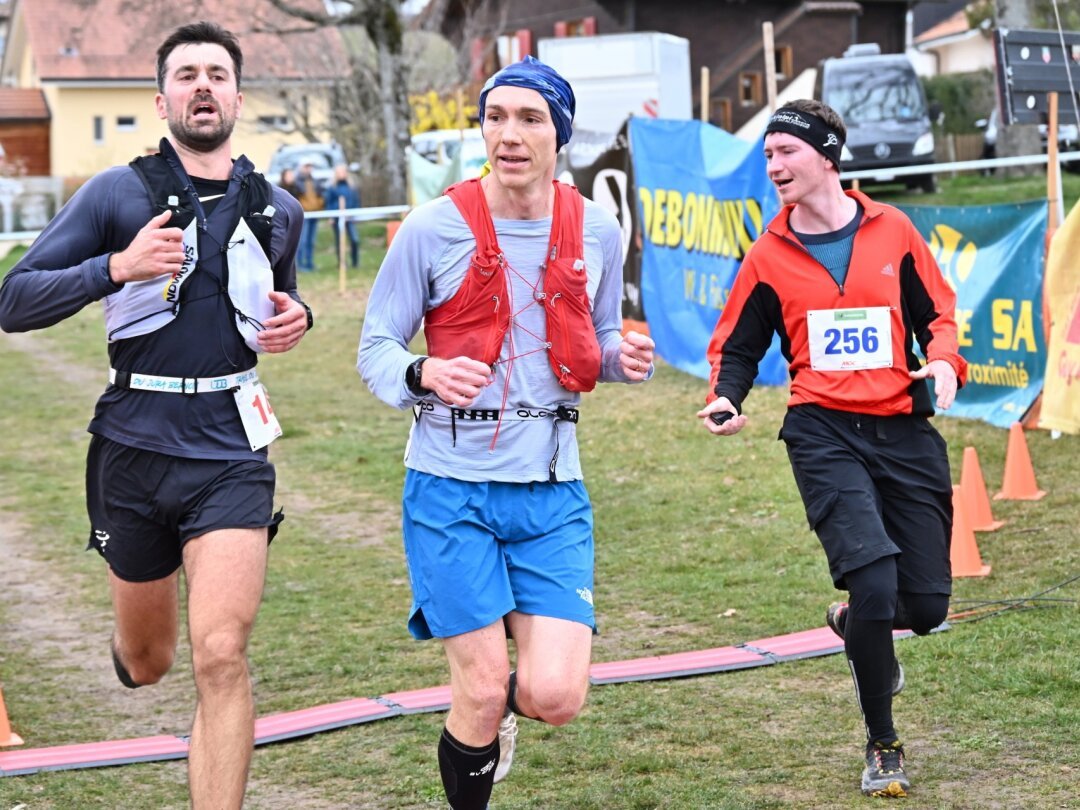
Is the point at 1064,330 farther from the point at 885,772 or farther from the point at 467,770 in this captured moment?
the point at 467,770

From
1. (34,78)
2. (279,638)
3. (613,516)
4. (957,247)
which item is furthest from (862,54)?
(34,78)

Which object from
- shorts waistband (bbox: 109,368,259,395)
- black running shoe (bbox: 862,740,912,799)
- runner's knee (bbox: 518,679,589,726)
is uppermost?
shorts waistband (bbox: 109,368,259,395)

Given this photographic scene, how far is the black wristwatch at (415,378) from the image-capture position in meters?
4.24

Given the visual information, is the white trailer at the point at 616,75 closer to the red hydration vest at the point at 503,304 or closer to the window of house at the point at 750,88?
the window of house at the point at 750,88

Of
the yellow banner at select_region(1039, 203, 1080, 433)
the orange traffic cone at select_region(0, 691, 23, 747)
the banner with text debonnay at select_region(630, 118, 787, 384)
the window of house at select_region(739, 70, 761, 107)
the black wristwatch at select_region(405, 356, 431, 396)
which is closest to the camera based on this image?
the black wristwatch at select_region(405, 356, 431, 396)

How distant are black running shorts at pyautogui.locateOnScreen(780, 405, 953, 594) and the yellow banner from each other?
5618mm

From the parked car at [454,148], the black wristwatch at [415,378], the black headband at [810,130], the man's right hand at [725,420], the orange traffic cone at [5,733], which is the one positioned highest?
the parked car at [454,148]

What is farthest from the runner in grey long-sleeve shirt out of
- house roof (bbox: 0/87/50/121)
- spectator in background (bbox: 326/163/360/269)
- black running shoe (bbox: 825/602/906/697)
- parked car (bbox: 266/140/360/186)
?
house roof (bbox: 0/87/50/121)

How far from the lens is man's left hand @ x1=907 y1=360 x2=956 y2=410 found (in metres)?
5.03

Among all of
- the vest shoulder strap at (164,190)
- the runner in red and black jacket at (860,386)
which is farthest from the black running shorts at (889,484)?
the vest shoulder strap at (164,190)

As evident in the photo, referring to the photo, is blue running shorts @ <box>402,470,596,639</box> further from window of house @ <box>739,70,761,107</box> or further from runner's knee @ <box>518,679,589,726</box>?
window of house @ <box>739,70,761,107</box>

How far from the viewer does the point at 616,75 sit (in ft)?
87.1

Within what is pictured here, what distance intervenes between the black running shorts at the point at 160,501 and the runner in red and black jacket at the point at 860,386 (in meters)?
1.48

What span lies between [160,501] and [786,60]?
4476cm
